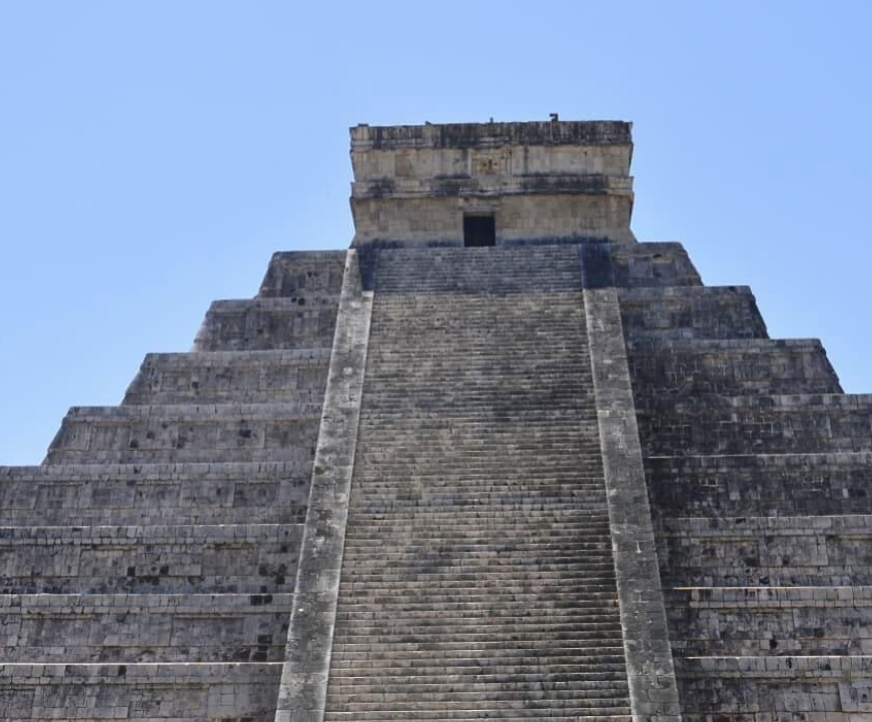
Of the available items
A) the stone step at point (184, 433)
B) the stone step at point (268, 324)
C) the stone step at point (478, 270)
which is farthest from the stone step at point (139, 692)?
the stone step at point (478, 270)

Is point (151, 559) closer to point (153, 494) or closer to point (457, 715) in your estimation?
point (153, 494)

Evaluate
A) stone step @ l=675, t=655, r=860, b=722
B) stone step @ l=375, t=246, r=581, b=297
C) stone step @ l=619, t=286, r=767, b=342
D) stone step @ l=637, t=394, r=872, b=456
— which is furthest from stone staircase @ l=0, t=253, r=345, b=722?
stone step @ l=619, t=286, r=767, b=342

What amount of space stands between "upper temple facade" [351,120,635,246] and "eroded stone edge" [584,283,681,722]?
3.73 meters

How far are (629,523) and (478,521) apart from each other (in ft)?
6.23

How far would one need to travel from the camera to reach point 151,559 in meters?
15.5

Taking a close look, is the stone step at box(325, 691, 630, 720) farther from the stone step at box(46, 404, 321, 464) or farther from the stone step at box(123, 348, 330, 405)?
the stone step at box(123, 348, 330, 405)

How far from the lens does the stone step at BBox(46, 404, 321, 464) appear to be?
17.4 metres

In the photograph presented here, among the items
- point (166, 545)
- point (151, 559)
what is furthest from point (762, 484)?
point (151, 559)

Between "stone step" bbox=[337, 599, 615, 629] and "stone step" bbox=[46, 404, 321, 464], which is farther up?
"stone step" bbox=[46, 404, 321, 464]

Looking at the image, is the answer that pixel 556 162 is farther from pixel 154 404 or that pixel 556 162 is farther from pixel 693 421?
pixel 154 404

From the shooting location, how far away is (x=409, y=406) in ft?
56.6

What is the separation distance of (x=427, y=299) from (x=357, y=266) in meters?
1.78

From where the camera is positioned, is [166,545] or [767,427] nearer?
[166,545]

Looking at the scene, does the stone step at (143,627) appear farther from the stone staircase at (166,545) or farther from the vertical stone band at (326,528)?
the vertical stone band at (326,528)
